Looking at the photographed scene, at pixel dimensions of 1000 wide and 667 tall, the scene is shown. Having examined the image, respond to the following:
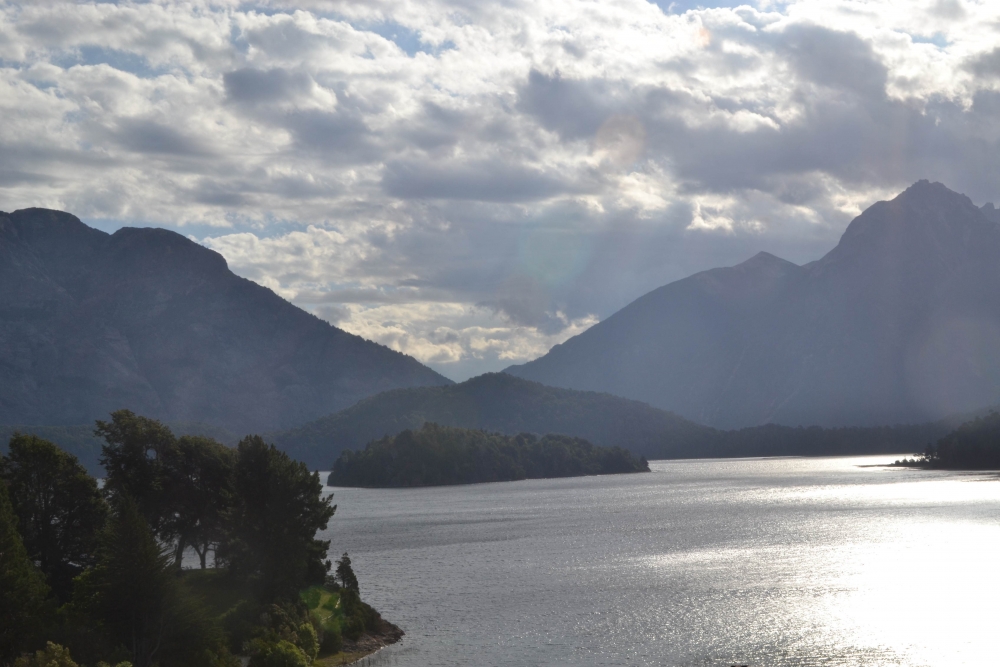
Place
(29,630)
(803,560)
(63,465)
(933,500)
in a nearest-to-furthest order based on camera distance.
Result: (29,630) → (63,465) → (803,560) → (933,500)

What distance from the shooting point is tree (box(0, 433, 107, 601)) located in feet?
206

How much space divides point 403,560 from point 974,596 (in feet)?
198

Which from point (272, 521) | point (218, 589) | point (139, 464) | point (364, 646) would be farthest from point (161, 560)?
point (139, 464)

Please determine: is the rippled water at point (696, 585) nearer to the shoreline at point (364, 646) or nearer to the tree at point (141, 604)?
the shoreline at point (364, 646)

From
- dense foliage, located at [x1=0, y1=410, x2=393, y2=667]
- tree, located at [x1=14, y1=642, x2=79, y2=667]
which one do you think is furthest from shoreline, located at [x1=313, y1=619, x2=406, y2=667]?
tree, located at [x1=14, y1=642, x2=79, y2=667]

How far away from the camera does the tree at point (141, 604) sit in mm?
49188

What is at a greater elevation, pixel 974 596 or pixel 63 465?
pixel 63 465

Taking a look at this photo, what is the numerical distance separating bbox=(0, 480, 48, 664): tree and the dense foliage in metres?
0.06

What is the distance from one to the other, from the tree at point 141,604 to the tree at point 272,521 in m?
15.6

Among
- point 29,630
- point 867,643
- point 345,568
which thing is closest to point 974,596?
point 867,643

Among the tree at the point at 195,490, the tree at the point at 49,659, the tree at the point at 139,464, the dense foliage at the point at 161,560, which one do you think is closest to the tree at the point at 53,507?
the dense foliage at the point at 161,560

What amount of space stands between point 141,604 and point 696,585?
50.9 m

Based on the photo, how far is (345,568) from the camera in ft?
259

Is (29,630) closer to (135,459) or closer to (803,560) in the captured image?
(135,459)
